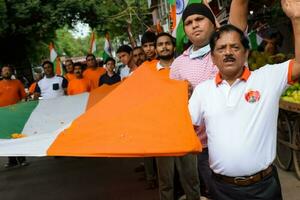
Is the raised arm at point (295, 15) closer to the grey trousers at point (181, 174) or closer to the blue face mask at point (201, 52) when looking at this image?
the blue face mask at point (201, 52)

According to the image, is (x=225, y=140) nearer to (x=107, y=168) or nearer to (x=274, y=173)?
(x=274, y=173)

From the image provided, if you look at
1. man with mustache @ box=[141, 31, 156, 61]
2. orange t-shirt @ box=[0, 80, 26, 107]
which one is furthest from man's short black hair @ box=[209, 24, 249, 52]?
orange t-shirt @ box=[0, 80, 26, 107]

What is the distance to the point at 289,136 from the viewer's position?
5.74 metres

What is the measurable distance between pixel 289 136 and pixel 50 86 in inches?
177

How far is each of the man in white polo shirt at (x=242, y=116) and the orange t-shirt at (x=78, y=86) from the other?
5.52 meters

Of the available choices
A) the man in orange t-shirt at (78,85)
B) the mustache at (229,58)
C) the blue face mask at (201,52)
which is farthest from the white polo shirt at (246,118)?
the man in orange t-shirt at (78,85)

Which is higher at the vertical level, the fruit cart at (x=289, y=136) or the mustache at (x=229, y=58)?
the mustache at (x=229, y=58)

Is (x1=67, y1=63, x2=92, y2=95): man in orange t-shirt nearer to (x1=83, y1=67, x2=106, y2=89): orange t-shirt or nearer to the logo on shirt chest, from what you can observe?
(x1=83, y1=67, x2=106, y2=89): orange t-shirt

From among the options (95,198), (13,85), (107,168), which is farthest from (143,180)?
(13,85)

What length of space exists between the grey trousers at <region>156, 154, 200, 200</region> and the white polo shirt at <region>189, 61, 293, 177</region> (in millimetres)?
1980

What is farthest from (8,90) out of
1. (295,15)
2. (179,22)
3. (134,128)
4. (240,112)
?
(295,15)

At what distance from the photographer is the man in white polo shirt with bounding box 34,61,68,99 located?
327 inches

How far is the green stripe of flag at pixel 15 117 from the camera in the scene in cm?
582

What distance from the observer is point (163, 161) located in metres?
4.69
